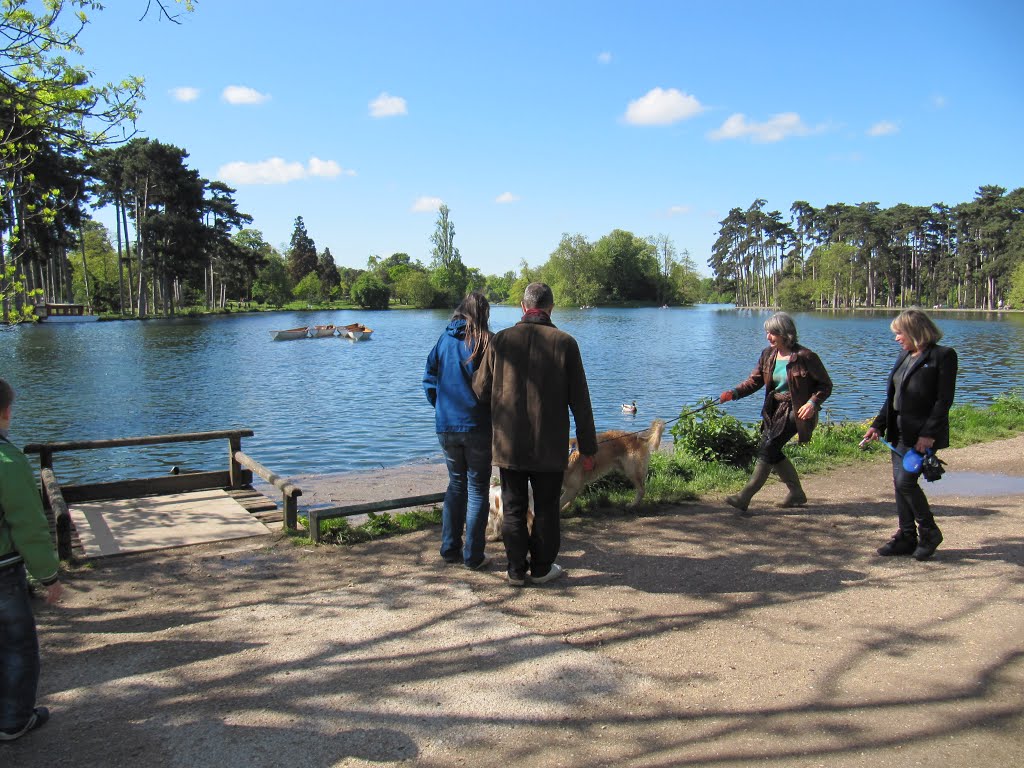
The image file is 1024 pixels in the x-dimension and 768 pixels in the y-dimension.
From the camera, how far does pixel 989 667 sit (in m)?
3.89

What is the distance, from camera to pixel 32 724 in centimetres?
334

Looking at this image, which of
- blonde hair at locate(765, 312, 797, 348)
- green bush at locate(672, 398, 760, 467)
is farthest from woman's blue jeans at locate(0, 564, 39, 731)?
green bush at locate(672, 398, 760, 467)

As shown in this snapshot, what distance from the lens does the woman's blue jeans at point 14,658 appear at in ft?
10.7

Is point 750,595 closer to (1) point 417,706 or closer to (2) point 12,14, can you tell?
(1) point 417,706

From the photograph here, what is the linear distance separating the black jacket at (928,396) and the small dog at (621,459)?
2.39 metres

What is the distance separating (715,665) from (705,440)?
19.2 feet

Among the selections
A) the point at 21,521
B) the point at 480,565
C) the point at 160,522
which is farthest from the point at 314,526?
the point at 21,521

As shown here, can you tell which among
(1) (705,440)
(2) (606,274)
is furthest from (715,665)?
(2) (606,274)

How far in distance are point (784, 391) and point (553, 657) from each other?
A: 12.4 feet

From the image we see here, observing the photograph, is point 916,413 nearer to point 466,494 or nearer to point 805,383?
point 805,383

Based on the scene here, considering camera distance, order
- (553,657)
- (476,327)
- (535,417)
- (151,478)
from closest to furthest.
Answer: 1. (553,657)
2. (535,417)
3. (476,327)
4. (151,478)

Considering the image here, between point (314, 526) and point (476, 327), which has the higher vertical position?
Answer: point (476, 327)

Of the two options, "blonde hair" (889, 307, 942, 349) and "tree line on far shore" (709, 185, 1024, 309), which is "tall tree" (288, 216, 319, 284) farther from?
"blonde hair" (889, 307, 942, 349)

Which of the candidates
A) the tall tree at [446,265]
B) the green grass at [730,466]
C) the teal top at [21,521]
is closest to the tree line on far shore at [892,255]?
the tall tree at [446,265]
